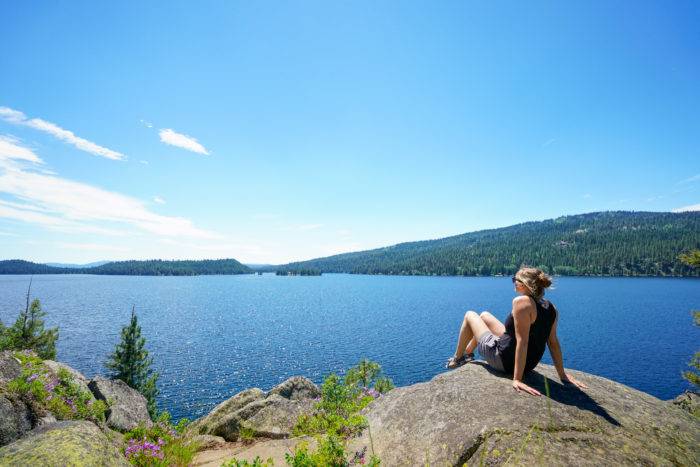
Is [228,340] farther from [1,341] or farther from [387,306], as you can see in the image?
[387,306]

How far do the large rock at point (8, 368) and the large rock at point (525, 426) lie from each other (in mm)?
9535

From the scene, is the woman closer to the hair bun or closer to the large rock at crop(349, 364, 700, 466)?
the hair bun

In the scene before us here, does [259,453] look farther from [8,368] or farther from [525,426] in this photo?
[8,368]

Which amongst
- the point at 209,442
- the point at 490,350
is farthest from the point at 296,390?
the point at 490,350

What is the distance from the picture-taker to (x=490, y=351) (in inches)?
286

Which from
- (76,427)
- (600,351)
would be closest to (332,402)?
(76,427)

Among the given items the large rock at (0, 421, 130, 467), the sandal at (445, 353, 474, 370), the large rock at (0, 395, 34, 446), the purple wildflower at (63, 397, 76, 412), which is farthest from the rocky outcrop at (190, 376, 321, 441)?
the large rock at (0, 421, 130, 467)

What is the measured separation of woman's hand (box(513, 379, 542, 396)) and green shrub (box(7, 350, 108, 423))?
11010mm

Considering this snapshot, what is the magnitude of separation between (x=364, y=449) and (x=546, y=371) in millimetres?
4642

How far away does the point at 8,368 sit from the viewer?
365 inches

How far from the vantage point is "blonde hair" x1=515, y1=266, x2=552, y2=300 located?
6.56 meters

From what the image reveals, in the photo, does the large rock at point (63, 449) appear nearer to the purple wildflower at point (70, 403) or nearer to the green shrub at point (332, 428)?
the green shrub at point (332, 428)

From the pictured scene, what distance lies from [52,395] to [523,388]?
12.2 meters

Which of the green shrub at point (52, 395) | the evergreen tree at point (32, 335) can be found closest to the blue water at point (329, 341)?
the evergreen tree at point (32, 335)
